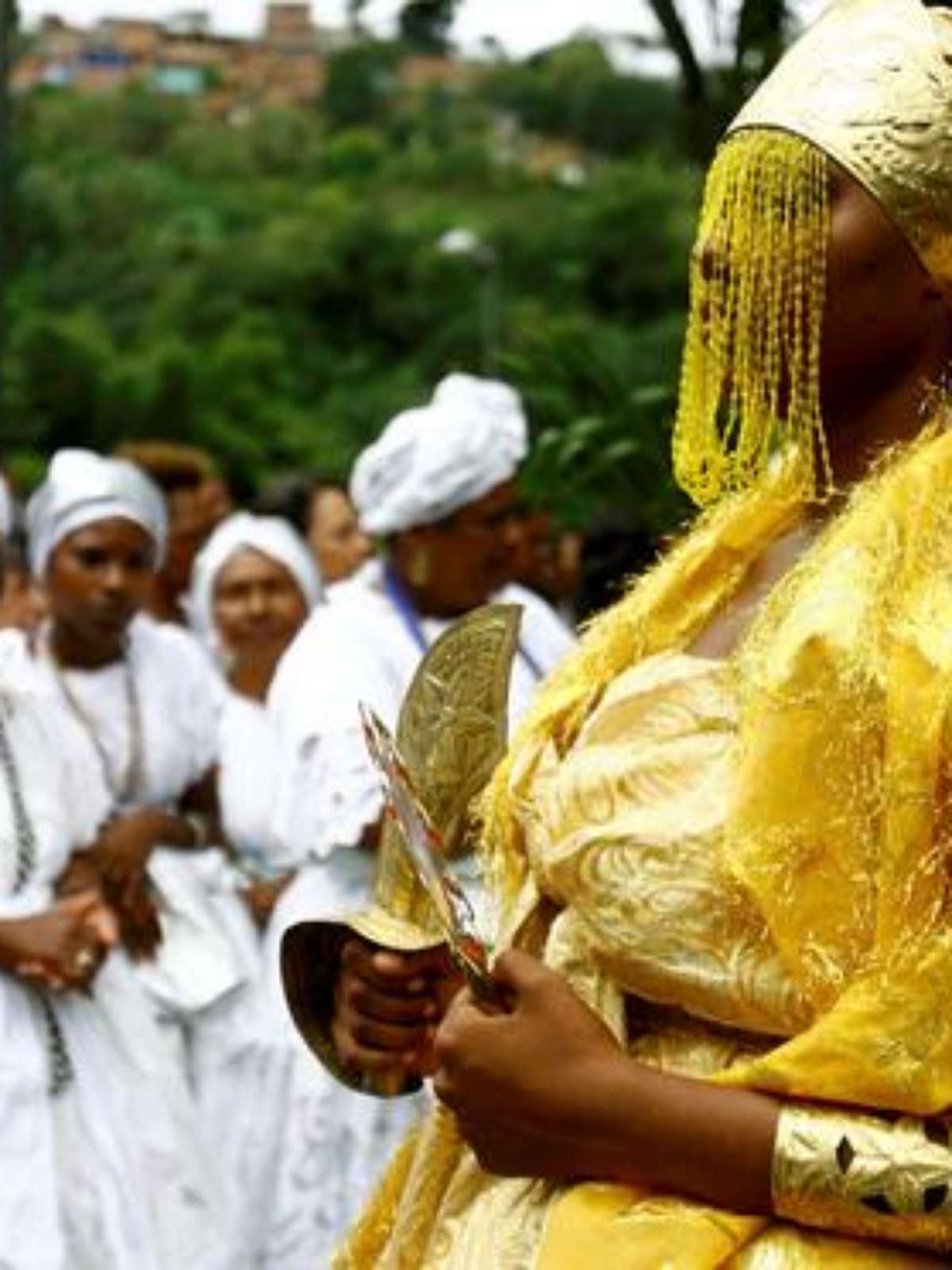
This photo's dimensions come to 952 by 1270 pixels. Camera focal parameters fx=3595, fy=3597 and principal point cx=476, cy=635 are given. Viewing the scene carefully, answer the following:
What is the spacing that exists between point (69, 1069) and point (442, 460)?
4.87ft

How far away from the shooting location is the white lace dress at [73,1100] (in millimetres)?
6414

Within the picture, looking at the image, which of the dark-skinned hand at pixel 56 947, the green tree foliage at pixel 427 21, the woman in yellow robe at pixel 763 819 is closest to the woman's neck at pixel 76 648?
the dark-skinned hand at pixel 56 947

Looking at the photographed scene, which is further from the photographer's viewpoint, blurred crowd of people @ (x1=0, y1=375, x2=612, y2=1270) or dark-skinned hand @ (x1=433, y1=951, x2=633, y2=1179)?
blurred crowd of people @ (x1=0, y1=375, x2=612, y2=1270)

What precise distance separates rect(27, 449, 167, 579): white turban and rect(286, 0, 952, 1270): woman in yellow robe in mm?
4744

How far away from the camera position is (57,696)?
290 inches

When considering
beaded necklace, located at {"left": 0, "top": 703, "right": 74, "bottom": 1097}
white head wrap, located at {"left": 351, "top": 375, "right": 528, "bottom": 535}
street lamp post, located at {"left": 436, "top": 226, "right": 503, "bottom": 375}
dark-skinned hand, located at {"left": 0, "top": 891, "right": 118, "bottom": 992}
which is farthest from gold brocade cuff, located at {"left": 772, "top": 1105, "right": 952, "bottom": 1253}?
street lamp post, located at {"left": 436, "top": 226, "right": 503, "bottom": 375}

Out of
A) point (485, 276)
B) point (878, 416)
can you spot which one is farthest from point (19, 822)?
point (485, 276)

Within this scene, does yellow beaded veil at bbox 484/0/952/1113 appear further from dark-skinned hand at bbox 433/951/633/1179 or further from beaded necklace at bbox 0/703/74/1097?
beaded necklace at bbox 0/703/74/1097

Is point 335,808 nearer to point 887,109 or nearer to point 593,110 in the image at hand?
point 887,109

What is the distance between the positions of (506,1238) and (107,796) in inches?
176

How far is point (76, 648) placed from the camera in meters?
7.86

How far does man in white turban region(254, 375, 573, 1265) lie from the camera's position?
701 centimetres

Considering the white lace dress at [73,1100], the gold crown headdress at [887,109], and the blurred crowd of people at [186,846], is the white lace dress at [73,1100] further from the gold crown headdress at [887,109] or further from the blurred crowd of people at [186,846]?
the gold crown headdress at [887,109]

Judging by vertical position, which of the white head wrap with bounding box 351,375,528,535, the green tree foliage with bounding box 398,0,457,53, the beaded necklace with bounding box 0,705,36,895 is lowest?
the beaded necklace with bounding box 0,705,36,895
